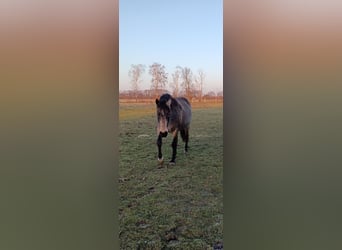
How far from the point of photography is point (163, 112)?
153cm

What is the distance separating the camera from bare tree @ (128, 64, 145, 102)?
147 centimetres

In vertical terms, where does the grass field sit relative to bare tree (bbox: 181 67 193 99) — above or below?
below

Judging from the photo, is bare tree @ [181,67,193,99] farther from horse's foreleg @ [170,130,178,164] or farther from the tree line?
horse's foreleg @ [170,130,178,164]

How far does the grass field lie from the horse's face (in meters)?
0.03

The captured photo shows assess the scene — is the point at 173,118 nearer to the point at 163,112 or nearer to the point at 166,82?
the point at 163,112

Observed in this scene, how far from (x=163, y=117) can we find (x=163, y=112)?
26 millimetres

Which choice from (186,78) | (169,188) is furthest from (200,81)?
(169,188)

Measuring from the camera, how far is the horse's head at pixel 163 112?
1.51 m

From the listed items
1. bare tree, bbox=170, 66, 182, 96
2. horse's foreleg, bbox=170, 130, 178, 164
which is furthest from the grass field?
bare tree, bbox=170, 66, 182, 96
